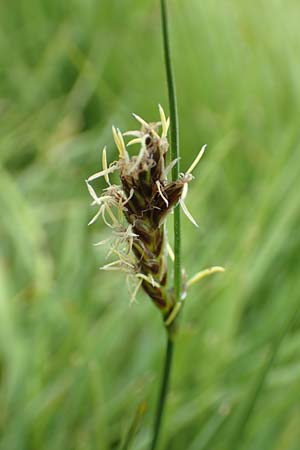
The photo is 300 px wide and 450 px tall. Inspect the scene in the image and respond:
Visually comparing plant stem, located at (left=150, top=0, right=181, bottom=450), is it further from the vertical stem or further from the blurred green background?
the blurred green background

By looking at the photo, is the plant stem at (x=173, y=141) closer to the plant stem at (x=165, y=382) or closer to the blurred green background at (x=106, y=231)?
the plant stem at (x=165, y=382)

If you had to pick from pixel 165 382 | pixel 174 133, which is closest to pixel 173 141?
pixel 174 133

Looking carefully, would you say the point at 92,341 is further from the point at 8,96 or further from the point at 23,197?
the point at 8,96


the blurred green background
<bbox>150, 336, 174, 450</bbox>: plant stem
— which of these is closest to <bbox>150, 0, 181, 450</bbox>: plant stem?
<bbox>150, 336, 174, 450</bbox>: plant stem

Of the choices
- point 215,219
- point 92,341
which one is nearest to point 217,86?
point 215,219

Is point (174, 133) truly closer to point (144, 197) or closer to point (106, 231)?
point (144, 197)

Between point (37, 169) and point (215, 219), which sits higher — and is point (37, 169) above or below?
above
